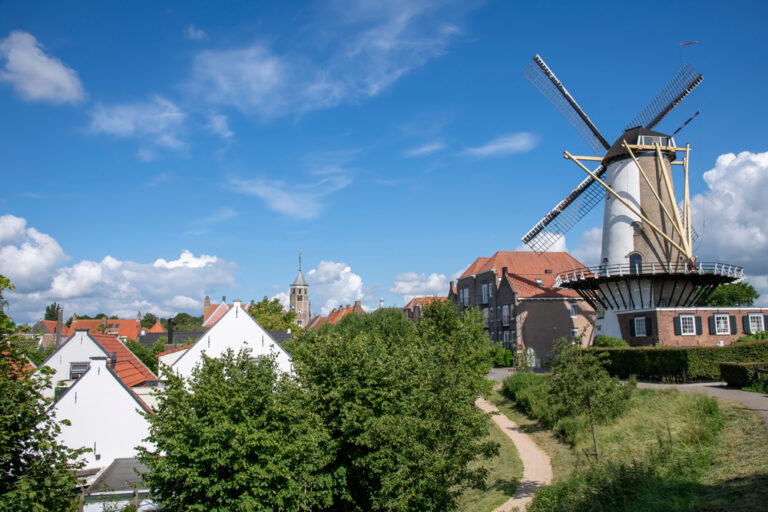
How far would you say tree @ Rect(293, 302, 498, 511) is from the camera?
1381 centimetres

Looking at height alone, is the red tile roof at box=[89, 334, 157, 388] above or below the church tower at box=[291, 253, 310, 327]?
below

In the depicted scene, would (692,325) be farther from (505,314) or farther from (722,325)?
(505,314)

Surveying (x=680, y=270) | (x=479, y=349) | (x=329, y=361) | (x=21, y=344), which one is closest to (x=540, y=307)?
(x=680, y=270)

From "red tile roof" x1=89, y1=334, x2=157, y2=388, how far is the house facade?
3032 cm

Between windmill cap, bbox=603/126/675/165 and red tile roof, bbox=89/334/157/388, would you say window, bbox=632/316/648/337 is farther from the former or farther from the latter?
red tile roof, bbox=89/334/157/388

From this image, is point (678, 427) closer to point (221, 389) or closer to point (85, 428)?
point (221, 389)

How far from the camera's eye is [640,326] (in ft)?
121

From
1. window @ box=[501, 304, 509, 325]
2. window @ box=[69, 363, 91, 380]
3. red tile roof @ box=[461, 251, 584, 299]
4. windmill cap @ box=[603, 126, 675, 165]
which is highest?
windmill cap @ box=[603, 126, 675, 165]

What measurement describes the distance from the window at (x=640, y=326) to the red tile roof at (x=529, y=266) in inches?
702

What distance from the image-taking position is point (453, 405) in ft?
48.1

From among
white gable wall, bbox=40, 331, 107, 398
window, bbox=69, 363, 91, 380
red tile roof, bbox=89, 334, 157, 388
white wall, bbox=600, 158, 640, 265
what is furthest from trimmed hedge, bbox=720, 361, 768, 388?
window, bbox=69, 363, 91, 380

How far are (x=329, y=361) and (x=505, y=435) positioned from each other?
42.8 feet

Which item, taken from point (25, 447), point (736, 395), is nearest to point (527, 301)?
point (736, 395)

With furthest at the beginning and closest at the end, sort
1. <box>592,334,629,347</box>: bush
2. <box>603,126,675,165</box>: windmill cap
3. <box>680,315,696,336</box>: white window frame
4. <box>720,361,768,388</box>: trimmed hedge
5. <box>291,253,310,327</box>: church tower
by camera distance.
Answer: <box>291,253,310,327</box>: church tower → <box>603,126,675,165</box>: windmill cap → <box>592,334,629,347</box>: bush → <box>680,315,696,336</box>: white window frame → <box>720,361,768,388</box>: trimmed hedge
